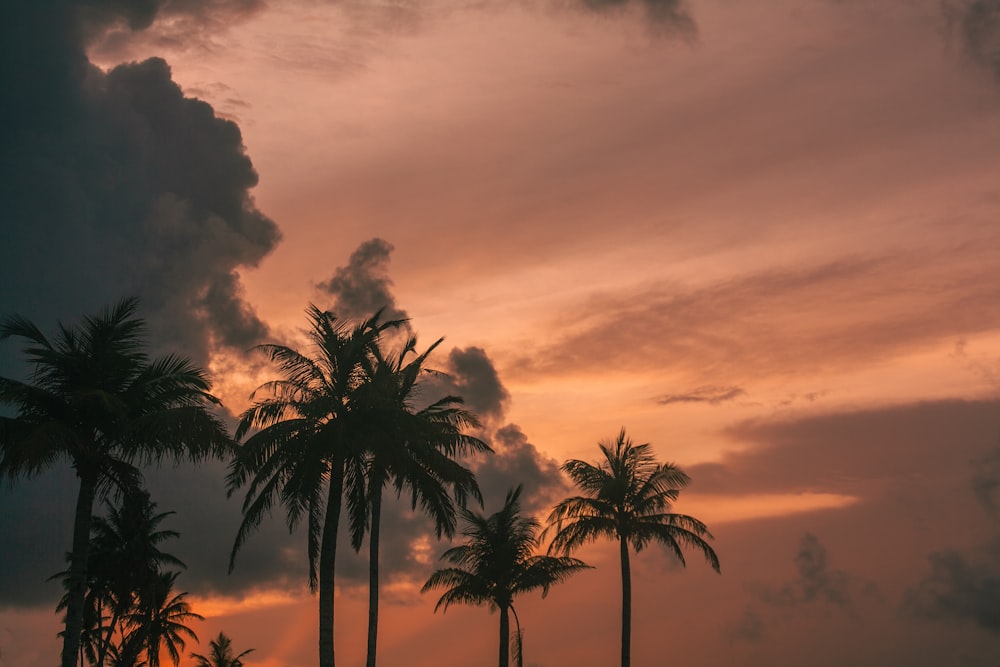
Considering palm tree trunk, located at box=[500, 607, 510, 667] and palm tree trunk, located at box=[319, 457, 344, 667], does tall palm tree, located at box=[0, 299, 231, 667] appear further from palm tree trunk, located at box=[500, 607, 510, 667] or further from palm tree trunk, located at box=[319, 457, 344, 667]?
palm tree trunk, located at box=[500, 607, 510, 667]

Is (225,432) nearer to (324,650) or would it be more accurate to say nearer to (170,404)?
(170,404)

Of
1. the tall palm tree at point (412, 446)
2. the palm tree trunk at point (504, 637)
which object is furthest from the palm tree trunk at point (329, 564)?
the palm tree trunk at point (504, 637)

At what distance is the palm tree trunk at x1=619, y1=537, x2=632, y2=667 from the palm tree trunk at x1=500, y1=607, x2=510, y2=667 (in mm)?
6429

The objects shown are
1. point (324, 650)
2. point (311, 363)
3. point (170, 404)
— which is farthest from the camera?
point (311, 363)

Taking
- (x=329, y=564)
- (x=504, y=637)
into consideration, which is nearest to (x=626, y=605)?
(x=504, y=637)

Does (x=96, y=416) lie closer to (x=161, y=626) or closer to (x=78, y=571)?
(x=78, y=571)

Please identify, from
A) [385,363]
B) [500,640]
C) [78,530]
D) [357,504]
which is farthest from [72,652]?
[500,640]

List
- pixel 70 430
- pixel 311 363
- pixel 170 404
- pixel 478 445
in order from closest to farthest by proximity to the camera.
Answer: pixel 70 430 → pixel 170 404 → pixel 311 363 → pixel 478 445

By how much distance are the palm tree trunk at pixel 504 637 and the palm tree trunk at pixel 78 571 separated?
1165 inches

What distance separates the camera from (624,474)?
58.1 meters

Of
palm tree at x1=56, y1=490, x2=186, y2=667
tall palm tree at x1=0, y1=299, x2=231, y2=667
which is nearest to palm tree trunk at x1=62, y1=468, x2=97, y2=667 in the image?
tall palm tree at x1=0, y1=299, x2=231, y2=667

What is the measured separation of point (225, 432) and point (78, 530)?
5192 millimetres

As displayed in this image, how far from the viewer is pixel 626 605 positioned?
190ft

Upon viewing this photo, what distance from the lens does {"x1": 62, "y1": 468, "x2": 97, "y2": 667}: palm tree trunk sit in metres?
32.0
